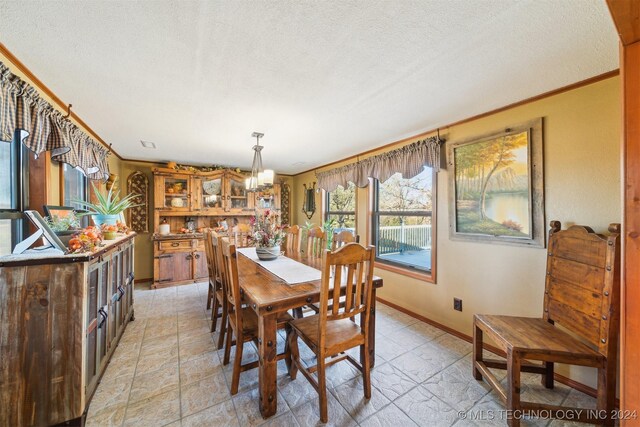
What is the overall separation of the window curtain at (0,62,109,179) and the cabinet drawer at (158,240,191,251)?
1.89m

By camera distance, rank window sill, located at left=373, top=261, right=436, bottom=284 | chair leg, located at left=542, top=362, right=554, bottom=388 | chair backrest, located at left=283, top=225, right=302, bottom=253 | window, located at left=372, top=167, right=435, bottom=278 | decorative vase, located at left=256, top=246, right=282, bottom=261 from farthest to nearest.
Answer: chair backrest, located at left=283, top=225, right=302, bottom=253 < window, located at left=372, top=167, right=435, bottom=278 < window sill, located at left=373, top=261, right=436, bottom=284 < decorative vase, located at left=256, top=246, right=282, bottom=261 < chair leg, located at left=542, top=362, right=554, bottom=388

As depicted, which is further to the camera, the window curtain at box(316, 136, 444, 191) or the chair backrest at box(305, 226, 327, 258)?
the chair backrest at box(305, 226, 327, 258)

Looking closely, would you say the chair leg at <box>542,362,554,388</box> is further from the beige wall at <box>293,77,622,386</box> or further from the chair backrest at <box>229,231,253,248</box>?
the chair backrest at <box>229,231,253,248</box>

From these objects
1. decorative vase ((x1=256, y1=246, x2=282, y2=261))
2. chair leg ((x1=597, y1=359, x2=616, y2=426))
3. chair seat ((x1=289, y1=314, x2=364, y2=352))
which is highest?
decorative vase ((x1=256, y1=246, x2=282, y2=261))

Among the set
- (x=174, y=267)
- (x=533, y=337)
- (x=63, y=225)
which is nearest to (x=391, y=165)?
(x=533, y=337)

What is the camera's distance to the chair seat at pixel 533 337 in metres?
1.46

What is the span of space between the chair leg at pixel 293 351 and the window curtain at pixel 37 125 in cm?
214

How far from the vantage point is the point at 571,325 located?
5.32 feet

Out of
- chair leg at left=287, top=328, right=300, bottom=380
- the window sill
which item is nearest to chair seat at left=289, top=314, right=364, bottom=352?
chair leg at left=287, top=328, right=300, bottom=380

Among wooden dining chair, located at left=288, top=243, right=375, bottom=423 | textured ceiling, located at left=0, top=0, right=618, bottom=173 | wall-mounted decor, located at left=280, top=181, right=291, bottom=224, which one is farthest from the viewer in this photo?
wall-mounted decor, located at left=280, top=181, right=291, bottom=224

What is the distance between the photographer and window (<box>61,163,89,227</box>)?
2.44 m

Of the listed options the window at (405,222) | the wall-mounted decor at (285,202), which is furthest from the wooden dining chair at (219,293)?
the wall-mounted decor at (285,202)

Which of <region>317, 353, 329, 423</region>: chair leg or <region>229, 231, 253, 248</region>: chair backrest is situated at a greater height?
<region>229, 231, 253, 248</region>: chair backrest

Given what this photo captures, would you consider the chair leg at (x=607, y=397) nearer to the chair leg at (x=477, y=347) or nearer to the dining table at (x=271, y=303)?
the chair leg at (x=477, y=347)
